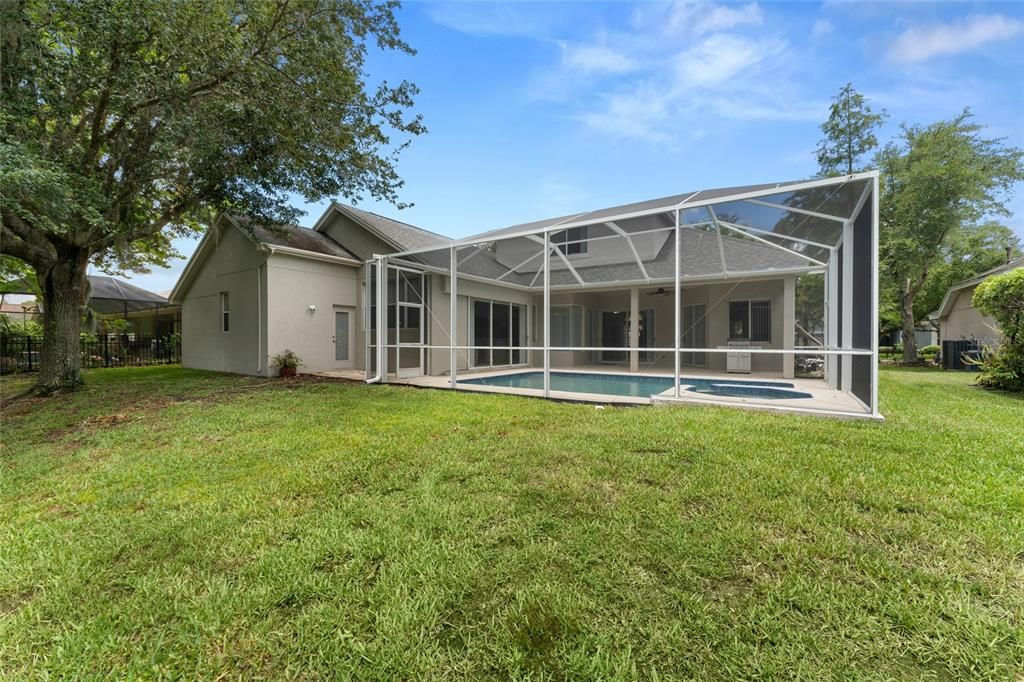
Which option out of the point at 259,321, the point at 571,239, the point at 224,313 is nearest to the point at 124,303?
the point at 224,313

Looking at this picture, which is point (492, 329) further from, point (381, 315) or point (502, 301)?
point (381, 315)

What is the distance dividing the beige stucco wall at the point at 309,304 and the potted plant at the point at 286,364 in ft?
0.79

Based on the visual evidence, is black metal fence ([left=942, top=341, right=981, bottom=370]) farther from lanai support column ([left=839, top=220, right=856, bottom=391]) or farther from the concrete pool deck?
lanai support column ([left=839, top=220, right=856, bottom=391])

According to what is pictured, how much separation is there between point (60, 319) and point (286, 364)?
175 inches

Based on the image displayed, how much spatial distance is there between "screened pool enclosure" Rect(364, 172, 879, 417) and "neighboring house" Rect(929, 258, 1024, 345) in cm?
792

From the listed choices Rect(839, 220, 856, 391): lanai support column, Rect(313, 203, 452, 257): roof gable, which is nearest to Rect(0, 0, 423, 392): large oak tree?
Rect(313, 203, 452, 257): roof gable

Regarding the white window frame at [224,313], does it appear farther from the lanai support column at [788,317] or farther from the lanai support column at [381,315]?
the lanai support column at [788,317]

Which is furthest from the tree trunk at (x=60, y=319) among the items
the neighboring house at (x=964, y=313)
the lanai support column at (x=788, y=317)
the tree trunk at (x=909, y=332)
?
the tree trunk at (x=909, y=332)

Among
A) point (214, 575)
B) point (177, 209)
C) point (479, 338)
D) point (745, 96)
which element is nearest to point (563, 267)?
point (479, 338)

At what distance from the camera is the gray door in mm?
13250

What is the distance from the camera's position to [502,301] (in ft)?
47.5

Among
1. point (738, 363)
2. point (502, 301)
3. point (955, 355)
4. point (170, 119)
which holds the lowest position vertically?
point (738, 363)

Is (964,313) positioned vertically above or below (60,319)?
above

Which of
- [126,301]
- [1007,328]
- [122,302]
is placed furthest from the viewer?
[122,302]
